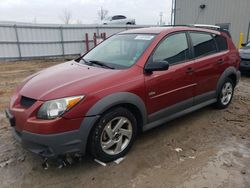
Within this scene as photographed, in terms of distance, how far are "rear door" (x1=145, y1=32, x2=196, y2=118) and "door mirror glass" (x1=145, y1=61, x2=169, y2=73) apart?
9cm

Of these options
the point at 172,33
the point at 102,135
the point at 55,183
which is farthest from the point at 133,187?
the point at 172,33

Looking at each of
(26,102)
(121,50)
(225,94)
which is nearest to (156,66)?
(121,50)

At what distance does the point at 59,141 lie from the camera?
249cm

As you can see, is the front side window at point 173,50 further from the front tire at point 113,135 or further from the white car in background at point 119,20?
the white car in background at point 119,20

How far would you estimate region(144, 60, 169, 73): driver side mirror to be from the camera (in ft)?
9.97

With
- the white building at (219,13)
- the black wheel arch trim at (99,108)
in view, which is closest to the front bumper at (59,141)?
the black wheel arch trim at (99,108)

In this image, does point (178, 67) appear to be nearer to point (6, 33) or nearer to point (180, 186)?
point (180, 186)

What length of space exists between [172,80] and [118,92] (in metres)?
0.98

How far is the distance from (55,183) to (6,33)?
12483 mm

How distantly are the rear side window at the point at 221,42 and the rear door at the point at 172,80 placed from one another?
3.31 feet

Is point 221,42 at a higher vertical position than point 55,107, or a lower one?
higher

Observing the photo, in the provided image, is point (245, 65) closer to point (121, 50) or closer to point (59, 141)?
point (121, 50)

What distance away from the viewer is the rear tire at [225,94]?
4.54m

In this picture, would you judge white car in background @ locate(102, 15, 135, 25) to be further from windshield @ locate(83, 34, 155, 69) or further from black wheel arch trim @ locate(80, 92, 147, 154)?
black wheel arch trim @ locate(80, 92, 147, 154)
